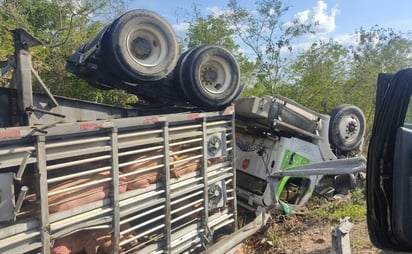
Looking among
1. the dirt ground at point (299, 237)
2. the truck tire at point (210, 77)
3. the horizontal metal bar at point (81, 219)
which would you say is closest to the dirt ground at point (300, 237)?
the dirt ground at point (299, 237)

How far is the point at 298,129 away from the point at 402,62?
7.90 meters

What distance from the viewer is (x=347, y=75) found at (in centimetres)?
1058

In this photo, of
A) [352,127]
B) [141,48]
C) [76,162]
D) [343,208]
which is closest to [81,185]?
[76,162]

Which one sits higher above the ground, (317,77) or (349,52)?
(349,52)

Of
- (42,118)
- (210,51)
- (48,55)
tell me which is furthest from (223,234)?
(48,55)

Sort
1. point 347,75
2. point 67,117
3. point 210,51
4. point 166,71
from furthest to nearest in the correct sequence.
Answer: point 347,75, point 210,51, point 166,71, point 67,117

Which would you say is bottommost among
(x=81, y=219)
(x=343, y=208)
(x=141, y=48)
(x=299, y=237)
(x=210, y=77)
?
(x=299, y=237)

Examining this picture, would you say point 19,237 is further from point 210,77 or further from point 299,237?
point 299,237

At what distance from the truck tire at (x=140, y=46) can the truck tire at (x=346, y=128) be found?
272 centimetres

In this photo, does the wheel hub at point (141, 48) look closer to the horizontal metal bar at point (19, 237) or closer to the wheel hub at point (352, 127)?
the horizontal metal bar at point (19, 237)

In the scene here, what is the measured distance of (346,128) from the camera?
5.85m

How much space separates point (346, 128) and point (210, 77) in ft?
7.96

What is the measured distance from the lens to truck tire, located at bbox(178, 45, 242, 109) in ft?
14.0

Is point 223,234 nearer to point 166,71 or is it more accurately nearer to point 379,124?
point 166,71
